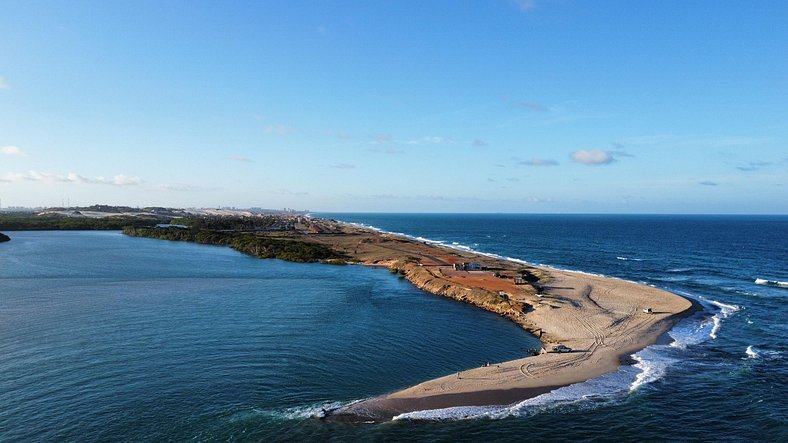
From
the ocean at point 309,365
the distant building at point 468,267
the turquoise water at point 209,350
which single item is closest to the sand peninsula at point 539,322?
the distant building at point 468,267

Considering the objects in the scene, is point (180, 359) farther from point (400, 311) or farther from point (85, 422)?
point (400, 311)

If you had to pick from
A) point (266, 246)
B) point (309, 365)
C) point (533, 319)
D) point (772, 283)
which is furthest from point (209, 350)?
point (772, 283)

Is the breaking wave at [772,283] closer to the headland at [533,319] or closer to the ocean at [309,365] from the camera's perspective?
the ocean at [309,365]

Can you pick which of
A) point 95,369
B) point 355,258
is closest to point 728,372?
point 95,369

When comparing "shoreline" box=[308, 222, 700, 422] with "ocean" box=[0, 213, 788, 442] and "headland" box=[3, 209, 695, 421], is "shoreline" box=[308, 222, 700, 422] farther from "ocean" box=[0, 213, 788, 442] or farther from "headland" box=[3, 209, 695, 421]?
"ocean" box=[0, 213, 788, 442]

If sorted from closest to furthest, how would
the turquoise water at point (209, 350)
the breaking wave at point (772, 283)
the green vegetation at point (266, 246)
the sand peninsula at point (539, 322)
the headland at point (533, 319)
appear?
the turquoise water at point (209, 350) < the sand peninsula at point (539, 322) < the headland at point (533, 319) < the breaking wave at point (772, 283) < the green vegetation at point (266, 246)
